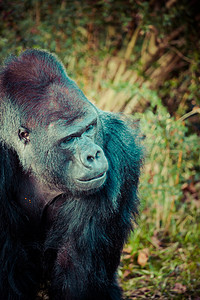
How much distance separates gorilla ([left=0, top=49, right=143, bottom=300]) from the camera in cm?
285

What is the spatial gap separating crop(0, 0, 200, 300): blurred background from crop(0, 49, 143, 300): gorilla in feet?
2.82

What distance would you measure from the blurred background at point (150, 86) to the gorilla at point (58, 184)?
860mm

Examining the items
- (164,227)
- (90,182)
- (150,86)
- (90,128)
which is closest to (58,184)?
(90,182)

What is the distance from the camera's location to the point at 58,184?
119 inches

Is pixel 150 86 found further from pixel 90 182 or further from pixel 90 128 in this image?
pixel 90 182

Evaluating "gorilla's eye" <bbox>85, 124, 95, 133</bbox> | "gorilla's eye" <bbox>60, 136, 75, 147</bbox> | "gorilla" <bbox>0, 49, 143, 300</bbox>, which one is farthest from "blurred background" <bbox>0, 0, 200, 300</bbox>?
"gorilla's eye" <bbox>60, 136, 75, 147</bbox>

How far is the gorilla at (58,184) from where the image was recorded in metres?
2.85

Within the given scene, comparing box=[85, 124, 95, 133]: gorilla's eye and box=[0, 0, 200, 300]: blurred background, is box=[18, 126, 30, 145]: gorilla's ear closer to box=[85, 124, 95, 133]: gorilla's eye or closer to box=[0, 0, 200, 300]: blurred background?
box=[85, 124, 95, 133]: gorilla's eye

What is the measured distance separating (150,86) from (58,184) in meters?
3.93

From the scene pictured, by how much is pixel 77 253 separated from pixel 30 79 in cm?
134

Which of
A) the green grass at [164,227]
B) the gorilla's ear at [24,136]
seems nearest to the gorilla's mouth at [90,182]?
the gorilla's ear at [24,136]

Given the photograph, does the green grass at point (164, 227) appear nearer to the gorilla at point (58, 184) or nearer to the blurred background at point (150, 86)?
the blurred background at point (150, 86)

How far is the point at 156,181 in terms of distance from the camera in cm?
490

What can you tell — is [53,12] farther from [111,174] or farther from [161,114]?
[111,174]
